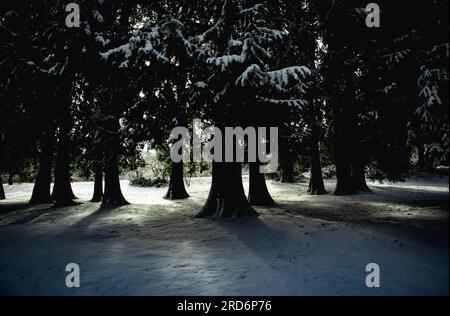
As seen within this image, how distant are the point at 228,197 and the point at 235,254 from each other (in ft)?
16.0

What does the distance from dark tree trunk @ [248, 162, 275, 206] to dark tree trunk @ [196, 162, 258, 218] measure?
3394 mm

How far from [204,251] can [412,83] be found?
709 centimetres

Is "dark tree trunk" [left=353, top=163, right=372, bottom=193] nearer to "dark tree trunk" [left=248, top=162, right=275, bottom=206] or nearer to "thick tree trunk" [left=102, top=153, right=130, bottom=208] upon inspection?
"dark tree trunk" [left=248, top=162, right=275, bottom=206]

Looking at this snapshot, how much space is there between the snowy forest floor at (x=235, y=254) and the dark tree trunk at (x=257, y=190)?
12.6 ft

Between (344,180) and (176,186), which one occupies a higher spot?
(344,180)

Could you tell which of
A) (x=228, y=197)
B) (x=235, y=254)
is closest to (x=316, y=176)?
(x=228, y=197)

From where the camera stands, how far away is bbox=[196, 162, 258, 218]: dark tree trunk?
38.9ft

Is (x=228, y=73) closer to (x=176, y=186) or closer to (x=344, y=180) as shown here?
(x=176, y=186)

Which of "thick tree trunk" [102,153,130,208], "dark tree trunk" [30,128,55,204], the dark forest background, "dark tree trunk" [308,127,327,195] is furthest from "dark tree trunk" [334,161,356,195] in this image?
"dark tree trunk" [30,128,55,204]

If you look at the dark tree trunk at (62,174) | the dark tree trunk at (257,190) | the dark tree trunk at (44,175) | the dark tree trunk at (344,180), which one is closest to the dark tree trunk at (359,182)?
the dark tree trunk at (344,180)

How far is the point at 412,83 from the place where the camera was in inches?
330

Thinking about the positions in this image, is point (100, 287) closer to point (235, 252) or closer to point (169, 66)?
point (235, 252)

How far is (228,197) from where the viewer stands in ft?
39.3
